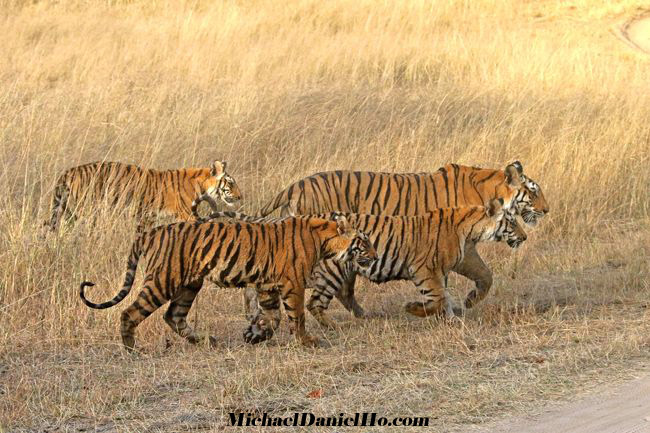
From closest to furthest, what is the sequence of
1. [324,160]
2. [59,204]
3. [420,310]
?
[420,310] → [59,204] → [324,160]

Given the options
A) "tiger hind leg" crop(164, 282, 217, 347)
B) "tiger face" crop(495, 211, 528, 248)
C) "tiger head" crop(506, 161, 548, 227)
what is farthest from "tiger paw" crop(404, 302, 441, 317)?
"tiger head" crop(506, 161, 548, 227)

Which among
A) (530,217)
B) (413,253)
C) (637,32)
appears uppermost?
(637,32)

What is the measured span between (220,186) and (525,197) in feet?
7.46

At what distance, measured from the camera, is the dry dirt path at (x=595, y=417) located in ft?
15.9

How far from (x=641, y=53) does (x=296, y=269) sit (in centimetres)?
1121

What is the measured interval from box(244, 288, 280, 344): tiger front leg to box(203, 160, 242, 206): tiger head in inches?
93.2

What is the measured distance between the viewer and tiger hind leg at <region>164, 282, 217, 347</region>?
650 cm

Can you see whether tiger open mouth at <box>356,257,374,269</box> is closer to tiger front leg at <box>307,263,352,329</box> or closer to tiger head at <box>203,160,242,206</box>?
tiger front leg at <box>307,263,352,329</box>

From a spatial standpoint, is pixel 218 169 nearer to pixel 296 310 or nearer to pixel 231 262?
pixel 231 262

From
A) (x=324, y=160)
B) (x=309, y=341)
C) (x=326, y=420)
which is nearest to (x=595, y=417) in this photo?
(x=326, y=420)

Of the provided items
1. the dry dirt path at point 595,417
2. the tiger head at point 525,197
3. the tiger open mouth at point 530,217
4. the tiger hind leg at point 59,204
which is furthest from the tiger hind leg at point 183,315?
the tiger open mouth at point 530,217

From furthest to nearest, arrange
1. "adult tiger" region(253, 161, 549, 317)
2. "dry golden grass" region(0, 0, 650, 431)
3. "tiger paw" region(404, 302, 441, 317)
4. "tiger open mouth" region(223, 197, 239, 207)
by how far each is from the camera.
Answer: "tiger open mouth" region(223, 197, 239, 207)
"adult tiger" region(253, 161, 549, 317)
"tiger paw" region(404, 302, 441, 317)
"dry golden grass" region(0, 0, 650, 431)

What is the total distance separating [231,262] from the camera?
251 inches

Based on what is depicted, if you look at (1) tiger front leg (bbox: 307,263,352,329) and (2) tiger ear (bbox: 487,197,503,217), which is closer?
(1) tiger front leg (bbox: 307,263,352,329)
